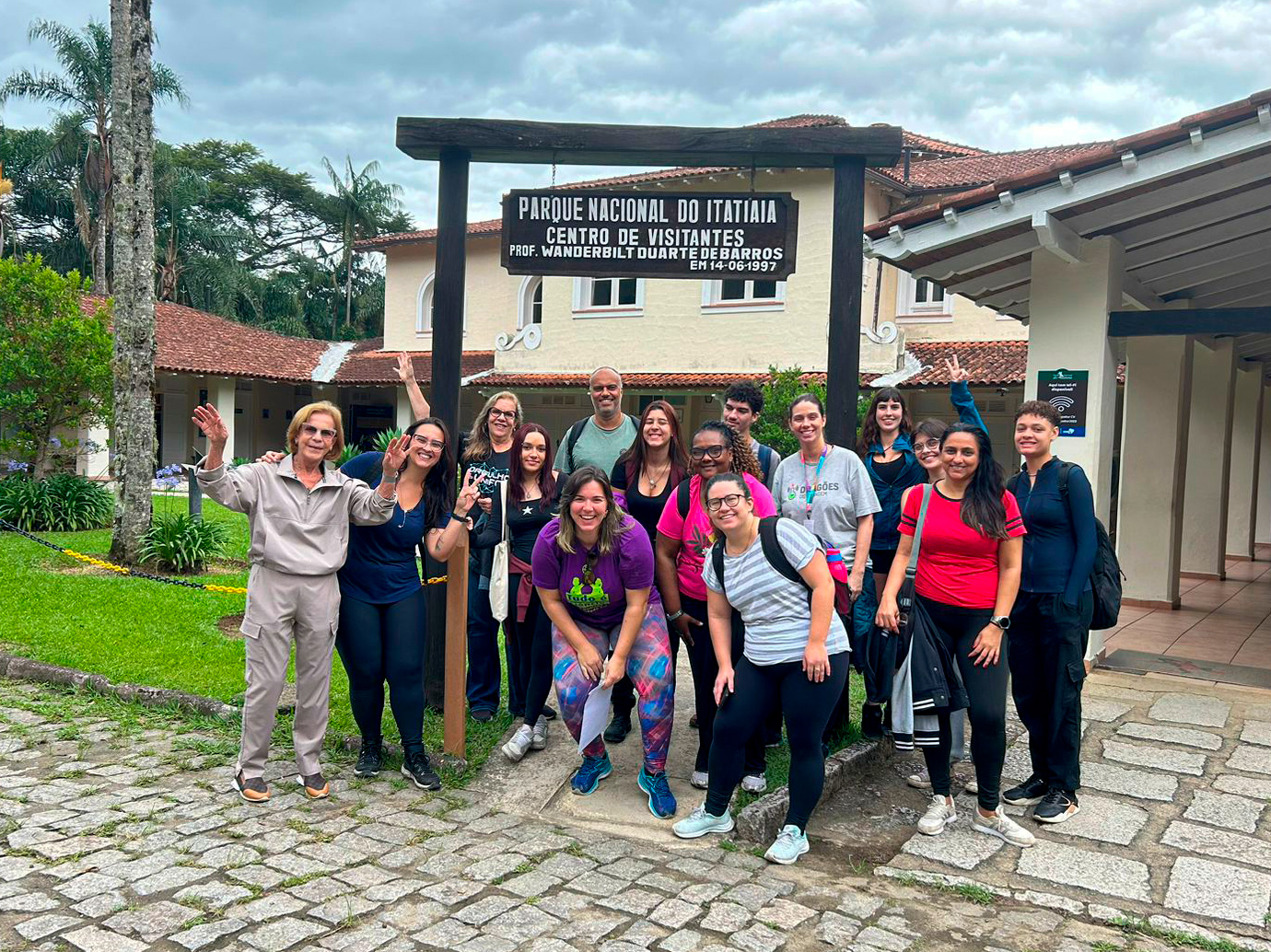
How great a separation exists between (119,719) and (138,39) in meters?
8.52

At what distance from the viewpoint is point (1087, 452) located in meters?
7.28

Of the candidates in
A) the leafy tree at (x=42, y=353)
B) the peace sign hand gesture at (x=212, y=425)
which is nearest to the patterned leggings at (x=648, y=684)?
A: the peace sign hand gesture at (x=212, y=425)

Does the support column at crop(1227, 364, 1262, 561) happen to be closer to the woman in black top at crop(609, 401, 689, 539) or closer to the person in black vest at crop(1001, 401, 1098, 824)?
the person in black vest at crop(1001, 401, 1098, 824)

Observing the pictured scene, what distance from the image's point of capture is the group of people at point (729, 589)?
425cm

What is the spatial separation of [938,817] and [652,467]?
6.98 ft

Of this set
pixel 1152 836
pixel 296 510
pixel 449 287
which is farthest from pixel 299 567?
pixel 1152 836

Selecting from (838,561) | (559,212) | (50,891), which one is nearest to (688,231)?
(559,212)

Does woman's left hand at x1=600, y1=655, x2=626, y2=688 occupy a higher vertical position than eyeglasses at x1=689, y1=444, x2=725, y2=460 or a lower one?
lower

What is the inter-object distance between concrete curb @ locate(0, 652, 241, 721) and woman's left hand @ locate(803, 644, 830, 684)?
3.54 meters

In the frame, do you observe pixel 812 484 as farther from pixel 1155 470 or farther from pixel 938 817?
pixel 1155 470

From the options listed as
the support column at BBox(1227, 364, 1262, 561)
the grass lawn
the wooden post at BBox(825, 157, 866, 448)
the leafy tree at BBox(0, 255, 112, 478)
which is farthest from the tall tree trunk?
the support column at BBox(1227, 364, 1262, 561)

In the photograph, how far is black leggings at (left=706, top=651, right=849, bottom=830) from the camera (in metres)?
4.14

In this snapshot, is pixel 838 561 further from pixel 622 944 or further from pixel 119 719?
pixel 119 719

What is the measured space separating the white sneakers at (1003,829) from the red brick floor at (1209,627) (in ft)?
14.1
